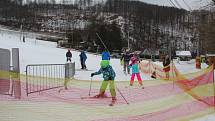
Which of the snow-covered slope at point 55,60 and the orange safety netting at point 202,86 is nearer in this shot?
the orange safety netting at point 202,86

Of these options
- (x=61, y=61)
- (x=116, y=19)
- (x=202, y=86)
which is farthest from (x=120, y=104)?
(x=116, y=19)

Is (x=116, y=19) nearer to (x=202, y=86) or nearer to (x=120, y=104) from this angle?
(x=202, y=86)

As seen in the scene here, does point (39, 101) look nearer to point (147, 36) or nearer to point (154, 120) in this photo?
point (154, 120)

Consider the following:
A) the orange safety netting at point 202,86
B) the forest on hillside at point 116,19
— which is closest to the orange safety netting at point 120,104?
the orange safety netting at point 202,86

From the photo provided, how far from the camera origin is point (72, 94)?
13.0 metres

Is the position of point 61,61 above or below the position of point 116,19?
below

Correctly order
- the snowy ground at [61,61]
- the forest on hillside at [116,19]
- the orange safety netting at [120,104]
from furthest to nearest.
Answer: the forest on hillside at [116,19] < the snowy ground at [61,61] < the orange safety netting at [120,104]

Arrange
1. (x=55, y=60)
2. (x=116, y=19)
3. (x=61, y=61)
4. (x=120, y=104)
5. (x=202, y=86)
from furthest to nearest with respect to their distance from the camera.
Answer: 1. (x=116, y=19)
2. (x=55, y=60)
3. (x=61, y=61)
4. (x=202, y=86)
5. (x=120, y=104)

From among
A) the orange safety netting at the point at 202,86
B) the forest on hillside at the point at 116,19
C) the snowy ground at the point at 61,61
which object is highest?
the forest on hillside at the point at 116,19

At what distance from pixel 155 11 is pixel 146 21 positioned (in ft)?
57.4

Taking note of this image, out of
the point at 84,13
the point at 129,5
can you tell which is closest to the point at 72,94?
the point at 129,5

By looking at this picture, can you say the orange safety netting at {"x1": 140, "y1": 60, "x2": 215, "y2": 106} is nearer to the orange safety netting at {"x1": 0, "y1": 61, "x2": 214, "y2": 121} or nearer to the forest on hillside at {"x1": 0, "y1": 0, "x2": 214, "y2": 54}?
the orange safety netting at {"x1": 0, "y1": 61, "x2": 214, "y2": 121}

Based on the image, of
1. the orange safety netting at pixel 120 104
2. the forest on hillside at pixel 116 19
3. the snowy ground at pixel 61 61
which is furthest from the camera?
the forest on hillside at pixel 116 19

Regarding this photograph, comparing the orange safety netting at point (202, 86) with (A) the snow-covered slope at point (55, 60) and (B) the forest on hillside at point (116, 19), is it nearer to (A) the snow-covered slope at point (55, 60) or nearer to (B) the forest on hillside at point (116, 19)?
(A) the snow-covered slope at point (55, 60)
